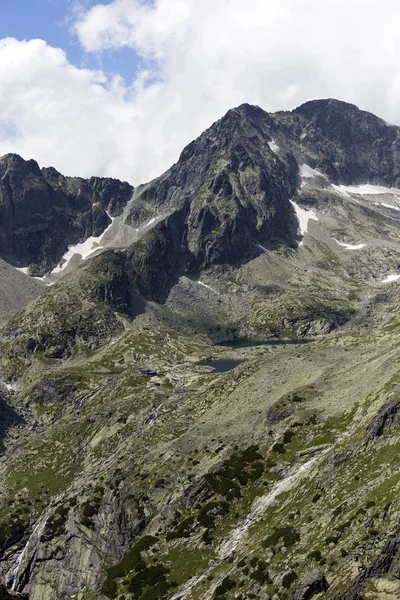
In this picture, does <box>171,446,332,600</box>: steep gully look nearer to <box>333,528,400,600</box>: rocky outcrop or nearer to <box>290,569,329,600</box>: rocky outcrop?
<box>290,569,329,600</box>: rocky outcrop

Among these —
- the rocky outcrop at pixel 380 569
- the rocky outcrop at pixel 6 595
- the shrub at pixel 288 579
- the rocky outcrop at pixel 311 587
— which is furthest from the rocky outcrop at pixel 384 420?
the rocky outcrop at pixel 6 595

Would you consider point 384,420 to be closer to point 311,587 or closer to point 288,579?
point 288,579

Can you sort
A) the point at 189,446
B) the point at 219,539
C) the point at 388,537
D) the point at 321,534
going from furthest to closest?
the point at 189,446 < the point at 219,539 < the point at 321,534 < the point at 388,537

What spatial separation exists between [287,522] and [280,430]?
2538cm

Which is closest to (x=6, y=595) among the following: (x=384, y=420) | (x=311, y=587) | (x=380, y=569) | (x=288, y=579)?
(x=311, y=587)

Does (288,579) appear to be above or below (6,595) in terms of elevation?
below

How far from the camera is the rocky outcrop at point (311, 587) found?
4253 centimetres

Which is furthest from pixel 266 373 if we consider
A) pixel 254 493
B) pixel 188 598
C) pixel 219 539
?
pixel 188 598

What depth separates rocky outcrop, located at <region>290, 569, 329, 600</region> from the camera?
140 ft

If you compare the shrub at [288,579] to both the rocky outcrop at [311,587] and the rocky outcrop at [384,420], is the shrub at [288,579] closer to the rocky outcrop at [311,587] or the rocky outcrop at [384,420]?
the rocky outcrop at [311,587]

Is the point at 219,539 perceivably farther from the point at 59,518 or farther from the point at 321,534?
the point at 59,518

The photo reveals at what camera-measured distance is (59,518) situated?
9344 cm

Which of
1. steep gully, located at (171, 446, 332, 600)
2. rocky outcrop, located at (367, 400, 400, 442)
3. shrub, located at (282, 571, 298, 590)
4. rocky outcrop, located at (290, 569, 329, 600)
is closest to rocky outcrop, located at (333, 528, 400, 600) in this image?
rocky outcrop, located at (290, 569, 329, 600)

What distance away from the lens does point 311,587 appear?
42.8m
